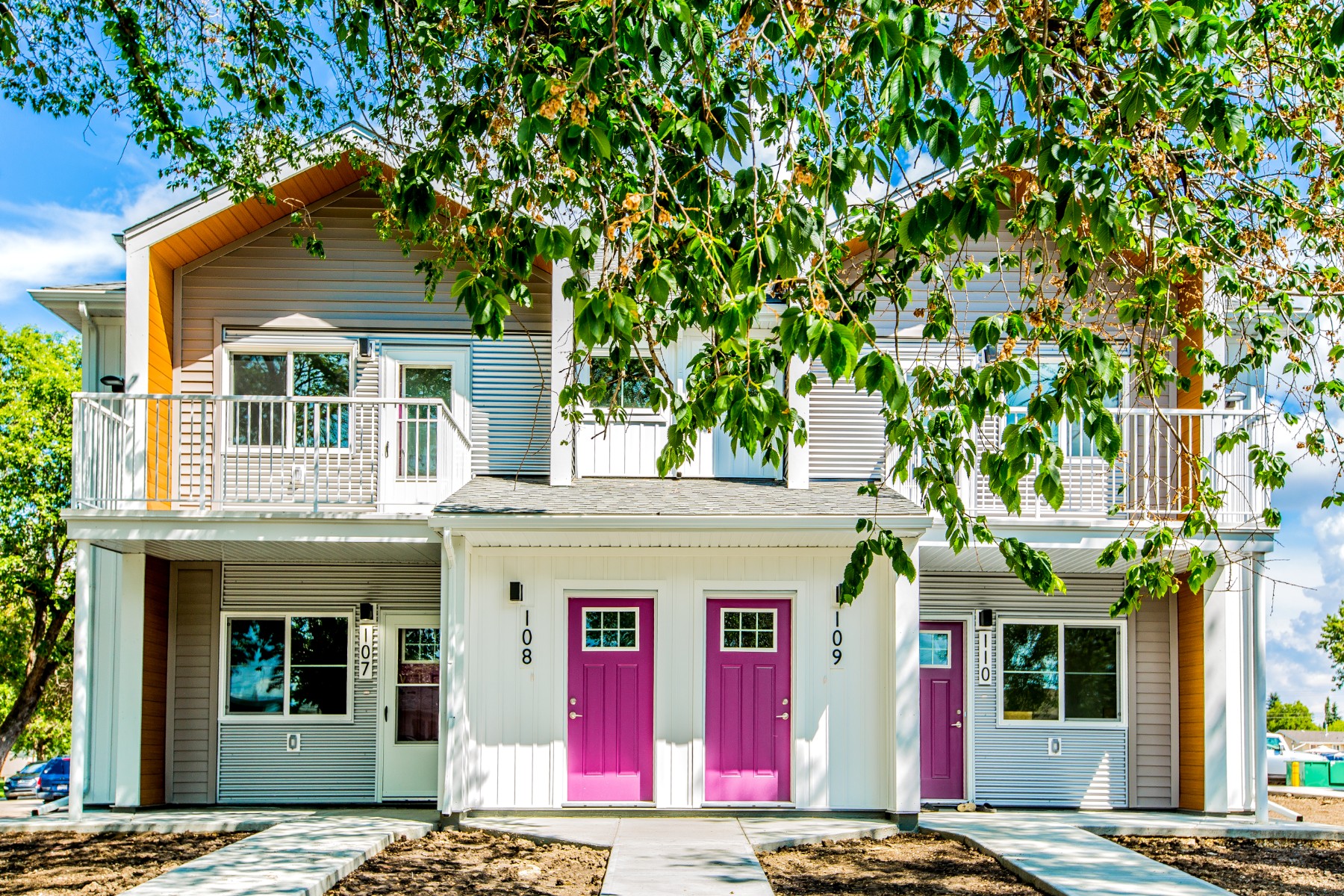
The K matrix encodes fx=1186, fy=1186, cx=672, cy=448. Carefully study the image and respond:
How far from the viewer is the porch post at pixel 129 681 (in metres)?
10.7

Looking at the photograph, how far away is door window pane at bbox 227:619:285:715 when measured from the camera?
12.0 metres

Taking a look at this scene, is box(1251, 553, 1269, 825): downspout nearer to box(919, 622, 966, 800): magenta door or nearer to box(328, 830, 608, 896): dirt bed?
box(919, 622, 966, 800): magenta door

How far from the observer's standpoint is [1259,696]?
36.2ft

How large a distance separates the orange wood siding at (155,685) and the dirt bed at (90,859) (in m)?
1.60

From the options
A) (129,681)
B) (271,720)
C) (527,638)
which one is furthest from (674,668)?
(129,681)

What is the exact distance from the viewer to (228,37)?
334 inches

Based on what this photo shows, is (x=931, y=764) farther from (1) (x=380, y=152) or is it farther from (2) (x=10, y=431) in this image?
(2) (x=10, y=431)

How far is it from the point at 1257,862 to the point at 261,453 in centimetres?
882

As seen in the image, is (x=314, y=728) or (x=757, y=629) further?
(x=314, y=728)

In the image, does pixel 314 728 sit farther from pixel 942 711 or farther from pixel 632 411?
pixel 942 711

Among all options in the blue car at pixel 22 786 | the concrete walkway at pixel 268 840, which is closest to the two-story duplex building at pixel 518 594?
the concrete walkway at pixel 268 840

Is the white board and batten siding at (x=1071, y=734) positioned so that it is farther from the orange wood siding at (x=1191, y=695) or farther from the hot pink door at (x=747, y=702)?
the hot pink door at (x=747, y=702)

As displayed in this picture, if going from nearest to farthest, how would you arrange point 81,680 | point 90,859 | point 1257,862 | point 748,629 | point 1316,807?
point 90,859 < point 1257,862 < point 81,680 < point 748,629 < point 1316,807

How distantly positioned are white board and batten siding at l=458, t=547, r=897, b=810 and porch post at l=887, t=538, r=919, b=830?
19cm
